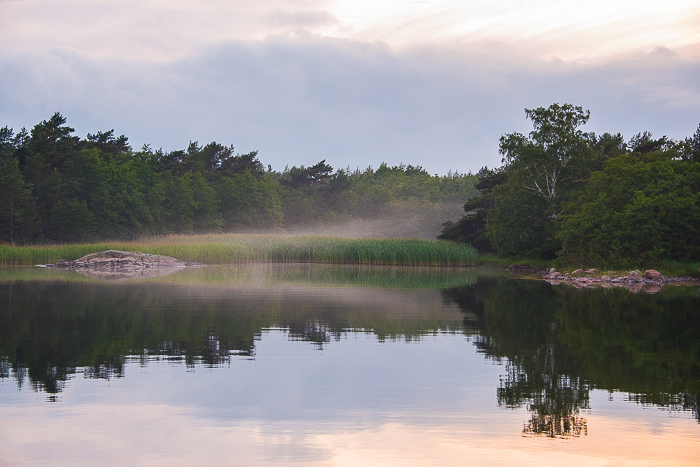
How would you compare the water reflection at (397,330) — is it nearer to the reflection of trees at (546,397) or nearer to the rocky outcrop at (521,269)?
the reflection of trees at (546,397)

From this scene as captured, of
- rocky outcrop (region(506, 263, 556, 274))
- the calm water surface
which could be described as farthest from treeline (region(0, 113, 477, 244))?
the calm water surface

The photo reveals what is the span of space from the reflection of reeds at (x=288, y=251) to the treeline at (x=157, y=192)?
14.0 metres

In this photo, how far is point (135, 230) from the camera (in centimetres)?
7562

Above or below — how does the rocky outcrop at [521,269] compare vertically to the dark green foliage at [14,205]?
below

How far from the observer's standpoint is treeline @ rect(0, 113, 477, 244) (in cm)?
6569

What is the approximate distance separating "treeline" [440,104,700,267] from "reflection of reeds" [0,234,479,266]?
169 inches

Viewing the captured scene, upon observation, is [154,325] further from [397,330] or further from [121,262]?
[121,262]

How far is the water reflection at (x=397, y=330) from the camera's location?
9750 millimetres

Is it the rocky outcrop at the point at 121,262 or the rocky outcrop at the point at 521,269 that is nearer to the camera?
the rocky outcrop at the point at 121,262

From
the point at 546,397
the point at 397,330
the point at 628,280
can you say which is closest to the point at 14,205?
the point at 628,280

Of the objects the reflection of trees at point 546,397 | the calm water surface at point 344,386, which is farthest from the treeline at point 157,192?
the reflection of trees at point 546,397

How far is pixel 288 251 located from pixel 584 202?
21216mm

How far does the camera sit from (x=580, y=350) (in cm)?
1277

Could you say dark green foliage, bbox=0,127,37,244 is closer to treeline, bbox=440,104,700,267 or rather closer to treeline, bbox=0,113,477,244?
treeline, bbox=0,113,477,244
